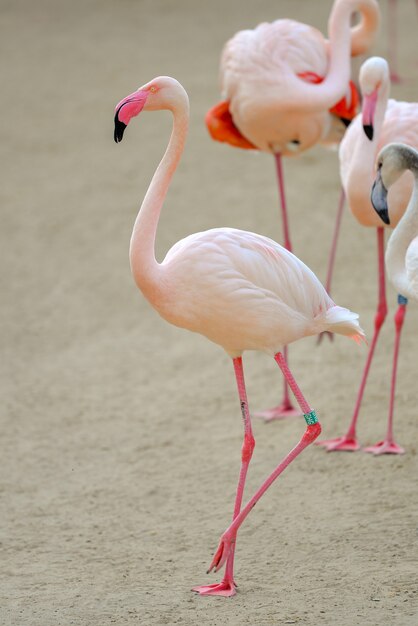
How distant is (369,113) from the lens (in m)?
4.96

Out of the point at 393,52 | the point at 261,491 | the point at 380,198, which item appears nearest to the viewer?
the point at 261,491

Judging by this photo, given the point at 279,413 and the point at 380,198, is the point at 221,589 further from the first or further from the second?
the point at 279,413

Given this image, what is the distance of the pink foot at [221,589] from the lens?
3908 millimetres

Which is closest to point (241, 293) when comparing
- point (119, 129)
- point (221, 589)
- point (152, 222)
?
point (152, 222)

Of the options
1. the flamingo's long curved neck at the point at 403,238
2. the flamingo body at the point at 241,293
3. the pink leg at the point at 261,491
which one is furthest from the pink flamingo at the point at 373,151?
the pink leg at the point at 261,491

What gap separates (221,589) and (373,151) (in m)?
2.12

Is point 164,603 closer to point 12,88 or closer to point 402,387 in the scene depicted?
point 402,387

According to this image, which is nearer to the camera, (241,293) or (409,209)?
(241,293)

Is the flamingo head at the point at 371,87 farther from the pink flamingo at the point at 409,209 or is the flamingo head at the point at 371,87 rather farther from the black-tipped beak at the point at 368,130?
the pink flamingo at the point at 409,209

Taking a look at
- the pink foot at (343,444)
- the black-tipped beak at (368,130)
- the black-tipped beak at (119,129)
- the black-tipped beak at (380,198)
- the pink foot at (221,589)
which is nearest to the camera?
the black-tipped beak at (119,129)

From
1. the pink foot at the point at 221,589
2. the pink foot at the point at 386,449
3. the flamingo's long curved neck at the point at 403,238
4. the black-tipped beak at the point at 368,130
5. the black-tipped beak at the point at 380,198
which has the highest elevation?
the black-tipped beak at the point at 368,130

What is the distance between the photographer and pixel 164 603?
3.85 metres

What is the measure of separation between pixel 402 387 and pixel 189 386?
3.86 ft

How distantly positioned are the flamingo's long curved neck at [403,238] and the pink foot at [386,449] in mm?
1051
